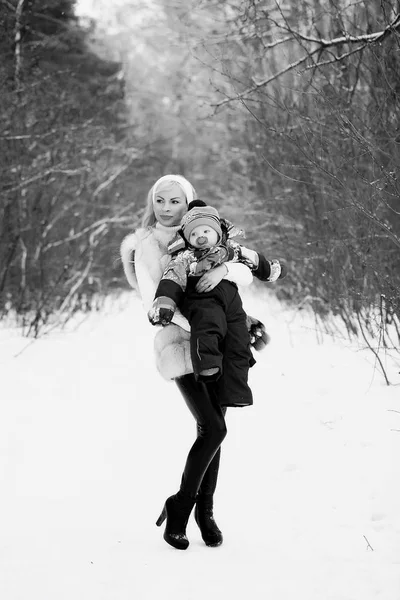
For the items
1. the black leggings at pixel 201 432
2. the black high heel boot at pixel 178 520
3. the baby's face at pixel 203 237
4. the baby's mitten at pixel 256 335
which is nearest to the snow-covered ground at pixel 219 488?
the black high heel boot at pixel 178 520

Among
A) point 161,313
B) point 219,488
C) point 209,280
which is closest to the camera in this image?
point 161,313

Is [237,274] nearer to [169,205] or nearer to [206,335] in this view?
[206,335]

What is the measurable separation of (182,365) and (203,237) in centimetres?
60

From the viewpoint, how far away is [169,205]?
11.2 ft

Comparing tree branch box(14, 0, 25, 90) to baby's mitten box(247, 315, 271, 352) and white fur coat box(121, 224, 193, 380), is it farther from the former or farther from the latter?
baby's mitten box(247, 315, 271, 352)

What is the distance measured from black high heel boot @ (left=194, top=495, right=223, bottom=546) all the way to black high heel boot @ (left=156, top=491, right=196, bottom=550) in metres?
0.10

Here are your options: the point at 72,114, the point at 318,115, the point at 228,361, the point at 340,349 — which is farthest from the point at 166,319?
the point at 72,114

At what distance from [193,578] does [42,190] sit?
7.46 meters

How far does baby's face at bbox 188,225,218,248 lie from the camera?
3.08 m

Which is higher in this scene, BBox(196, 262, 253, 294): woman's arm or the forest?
the forest

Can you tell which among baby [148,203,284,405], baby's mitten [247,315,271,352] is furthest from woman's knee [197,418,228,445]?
baby's mitten [247,315,271,352]

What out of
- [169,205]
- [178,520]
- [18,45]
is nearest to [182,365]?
[178,520]

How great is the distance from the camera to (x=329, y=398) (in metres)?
5.47

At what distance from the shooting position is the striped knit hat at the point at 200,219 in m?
3.08
